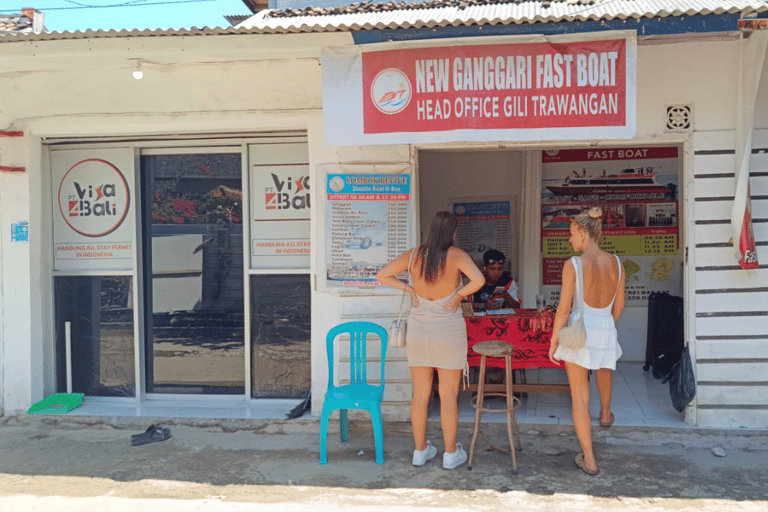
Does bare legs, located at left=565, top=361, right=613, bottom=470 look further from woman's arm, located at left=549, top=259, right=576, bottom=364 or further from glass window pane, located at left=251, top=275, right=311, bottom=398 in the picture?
glass window pane, located at left=251, top=275, right=311, bottom=398

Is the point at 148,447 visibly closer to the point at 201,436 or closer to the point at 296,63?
the point at 201,436

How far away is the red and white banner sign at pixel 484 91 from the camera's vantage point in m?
4.55

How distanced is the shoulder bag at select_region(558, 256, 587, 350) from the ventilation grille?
4.78ft

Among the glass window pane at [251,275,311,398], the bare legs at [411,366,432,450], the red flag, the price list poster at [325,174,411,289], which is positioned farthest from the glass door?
the red flag

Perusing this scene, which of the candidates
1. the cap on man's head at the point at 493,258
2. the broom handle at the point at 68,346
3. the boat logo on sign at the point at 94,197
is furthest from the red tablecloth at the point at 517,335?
the broom handle at the point at 68,346

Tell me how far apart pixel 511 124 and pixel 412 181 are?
1.08 meters

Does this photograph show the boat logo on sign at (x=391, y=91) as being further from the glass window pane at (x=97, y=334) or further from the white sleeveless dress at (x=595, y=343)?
the glass window pane at (x=97, y=334)

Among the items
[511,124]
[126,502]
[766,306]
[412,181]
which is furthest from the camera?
[412,181]

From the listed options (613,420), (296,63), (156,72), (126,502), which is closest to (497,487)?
(613,420)

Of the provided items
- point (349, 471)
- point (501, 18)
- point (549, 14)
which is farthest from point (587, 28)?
point (349, 471)

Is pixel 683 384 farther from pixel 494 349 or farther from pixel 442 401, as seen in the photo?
pixel 442 401

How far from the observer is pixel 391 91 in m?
4.76

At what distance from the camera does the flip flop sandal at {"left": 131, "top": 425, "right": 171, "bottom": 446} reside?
546 cm

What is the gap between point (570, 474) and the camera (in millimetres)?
4613
